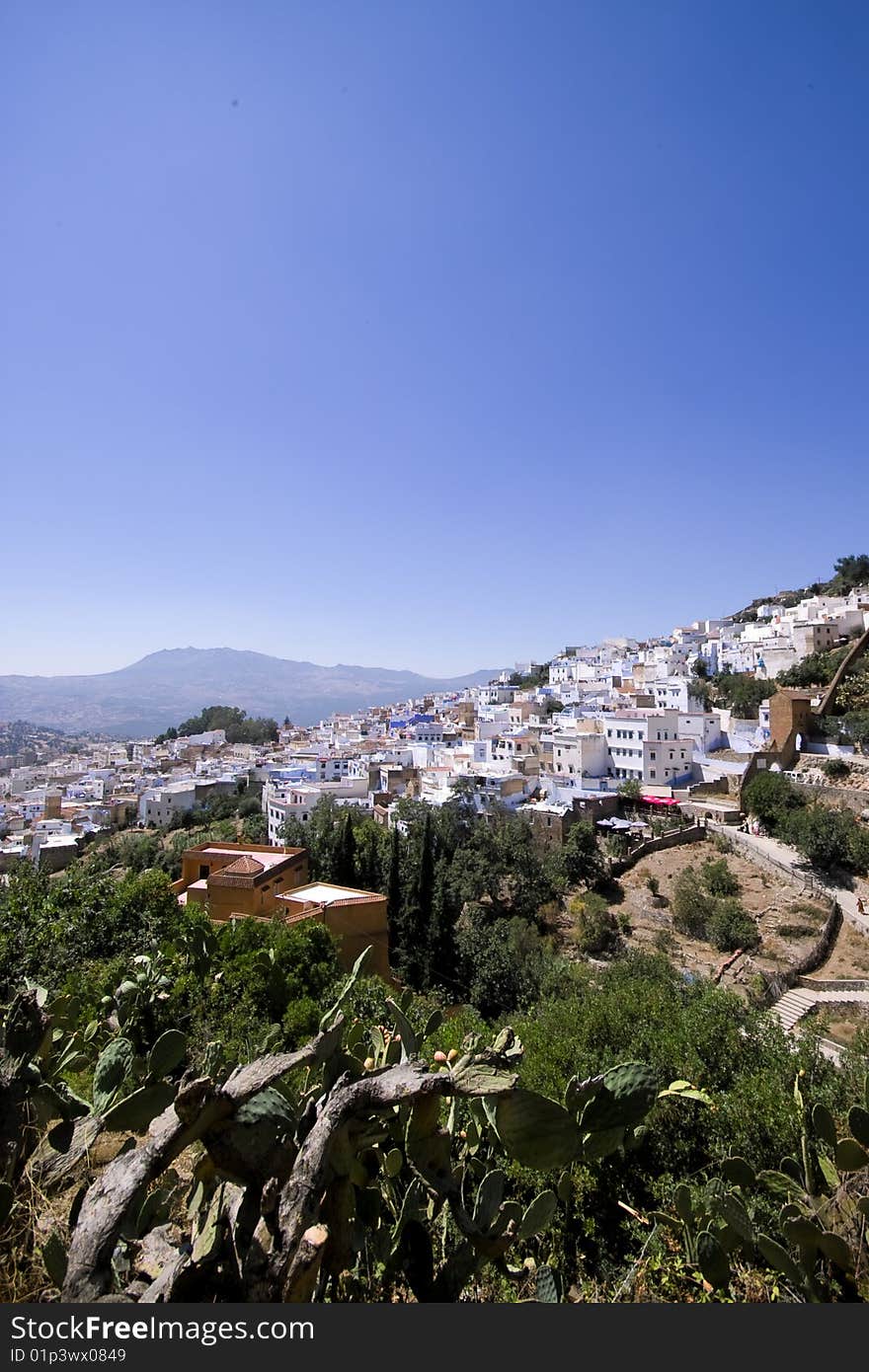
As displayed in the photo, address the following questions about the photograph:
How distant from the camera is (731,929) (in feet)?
59.6

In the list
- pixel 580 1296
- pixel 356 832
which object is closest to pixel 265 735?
pixel 356 832

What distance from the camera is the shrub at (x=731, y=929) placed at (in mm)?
17953

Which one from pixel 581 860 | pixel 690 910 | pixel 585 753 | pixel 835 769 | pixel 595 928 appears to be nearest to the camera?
pixel 595 928

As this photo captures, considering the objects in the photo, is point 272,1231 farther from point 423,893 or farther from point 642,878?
point 642,878

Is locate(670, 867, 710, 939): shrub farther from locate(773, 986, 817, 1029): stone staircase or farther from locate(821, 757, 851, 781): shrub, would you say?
locate(821, 757, 851, 781): shrub

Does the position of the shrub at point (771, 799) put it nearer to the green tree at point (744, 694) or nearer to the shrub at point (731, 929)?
the shrub at point (731, 929)

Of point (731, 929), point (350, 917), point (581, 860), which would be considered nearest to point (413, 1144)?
point (350, 917)

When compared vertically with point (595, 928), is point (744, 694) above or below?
above

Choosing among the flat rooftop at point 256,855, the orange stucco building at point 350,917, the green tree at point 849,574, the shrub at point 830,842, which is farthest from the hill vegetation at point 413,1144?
the green tree at point 849,574

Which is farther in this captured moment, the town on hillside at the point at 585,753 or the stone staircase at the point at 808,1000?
the town on hillside at the point at 585,753

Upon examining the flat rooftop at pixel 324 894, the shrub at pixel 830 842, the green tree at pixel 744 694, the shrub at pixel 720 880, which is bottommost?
the shrub at pixel 720 880

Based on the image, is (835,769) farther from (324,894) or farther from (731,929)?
(324,894)

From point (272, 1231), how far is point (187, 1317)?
0.26 metres

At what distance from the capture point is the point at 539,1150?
2188mm
